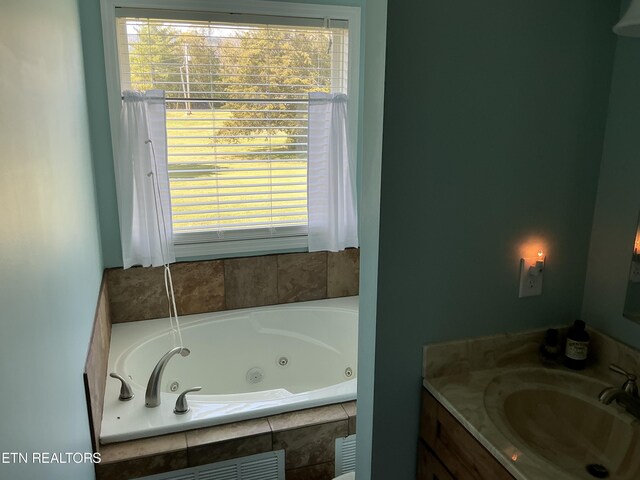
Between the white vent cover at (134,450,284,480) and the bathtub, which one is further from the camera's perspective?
the bathtub

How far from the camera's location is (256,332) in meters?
3.20

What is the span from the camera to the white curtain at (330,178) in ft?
9.97

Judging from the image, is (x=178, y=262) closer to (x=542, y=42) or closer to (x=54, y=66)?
(x=54, y=66)

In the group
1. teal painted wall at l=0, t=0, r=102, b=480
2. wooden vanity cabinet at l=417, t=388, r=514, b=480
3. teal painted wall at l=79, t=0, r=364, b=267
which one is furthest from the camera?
teal painted wall at l=79, t=0, r=364, b=267

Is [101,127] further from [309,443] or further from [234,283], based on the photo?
[309,443]

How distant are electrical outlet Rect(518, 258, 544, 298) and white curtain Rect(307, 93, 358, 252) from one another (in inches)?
68.8

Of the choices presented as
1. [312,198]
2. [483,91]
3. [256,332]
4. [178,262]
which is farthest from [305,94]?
[483,91]

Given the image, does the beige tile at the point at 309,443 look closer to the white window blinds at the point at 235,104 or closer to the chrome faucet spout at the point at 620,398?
the chrome faucet spout at the point at 620,398

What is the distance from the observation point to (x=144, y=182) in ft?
9.21

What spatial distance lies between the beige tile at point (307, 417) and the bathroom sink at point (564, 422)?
942mm

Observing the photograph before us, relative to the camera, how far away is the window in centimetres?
279

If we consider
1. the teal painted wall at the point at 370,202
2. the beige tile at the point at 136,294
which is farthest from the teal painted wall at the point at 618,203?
the beige tile at the point at 136,294

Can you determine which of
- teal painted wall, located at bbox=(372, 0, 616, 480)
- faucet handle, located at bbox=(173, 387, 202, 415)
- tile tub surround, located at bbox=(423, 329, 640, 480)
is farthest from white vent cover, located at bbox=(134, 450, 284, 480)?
tile tub surround, located at bbox=(423, 329, 640, 480)

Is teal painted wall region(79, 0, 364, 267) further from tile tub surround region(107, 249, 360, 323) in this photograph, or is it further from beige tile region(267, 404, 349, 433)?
beige tile region(267, 404, 349, 433)
